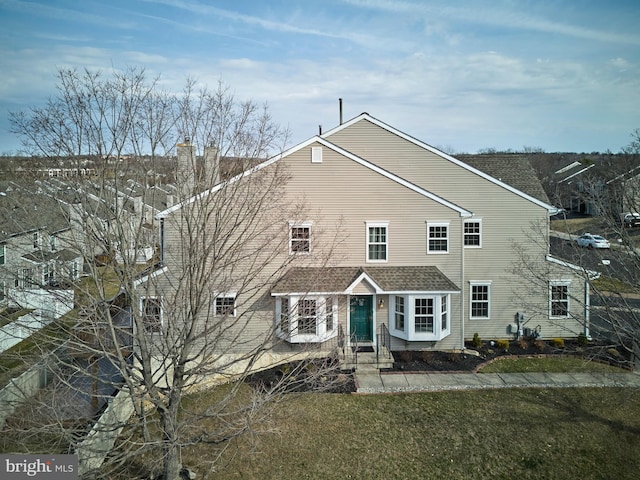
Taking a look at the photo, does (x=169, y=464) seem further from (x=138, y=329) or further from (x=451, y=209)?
(x=451, y=209)

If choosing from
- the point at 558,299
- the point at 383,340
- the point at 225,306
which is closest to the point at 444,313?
the point at 383,340

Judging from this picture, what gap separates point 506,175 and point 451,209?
7.40 m

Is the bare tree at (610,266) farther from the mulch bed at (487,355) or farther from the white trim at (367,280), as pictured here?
the white trim at (367,280)

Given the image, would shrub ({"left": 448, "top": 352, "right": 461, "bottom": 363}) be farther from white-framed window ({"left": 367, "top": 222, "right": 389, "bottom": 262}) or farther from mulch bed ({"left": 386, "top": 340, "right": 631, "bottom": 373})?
white-framed window ({"left": 367, "top": 222, "right": 389, "bottom": 262})

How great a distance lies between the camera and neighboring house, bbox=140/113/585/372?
1883cm

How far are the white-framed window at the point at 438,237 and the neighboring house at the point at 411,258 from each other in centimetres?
4

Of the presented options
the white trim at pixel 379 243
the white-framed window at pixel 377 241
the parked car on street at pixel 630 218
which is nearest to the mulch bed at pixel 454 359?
the white trim at pixel 379 243

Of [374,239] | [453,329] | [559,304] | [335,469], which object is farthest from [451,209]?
[335,469]

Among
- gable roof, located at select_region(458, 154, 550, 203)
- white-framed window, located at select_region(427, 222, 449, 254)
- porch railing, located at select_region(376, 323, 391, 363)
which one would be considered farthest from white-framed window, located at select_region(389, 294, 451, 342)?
gable roof, located at select_region(458, 154, 550, 203)

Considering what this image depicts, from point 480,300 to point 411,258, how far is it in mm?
3991

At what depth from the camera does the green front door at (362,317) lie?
776 inches

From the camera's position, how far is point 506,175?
25484 mm

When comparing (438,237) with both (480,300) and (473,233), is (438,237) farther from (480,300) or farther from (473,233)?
(480,300)

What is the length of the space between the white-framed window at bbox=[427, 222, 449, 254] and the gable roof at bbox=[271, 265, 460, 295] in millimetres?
839
